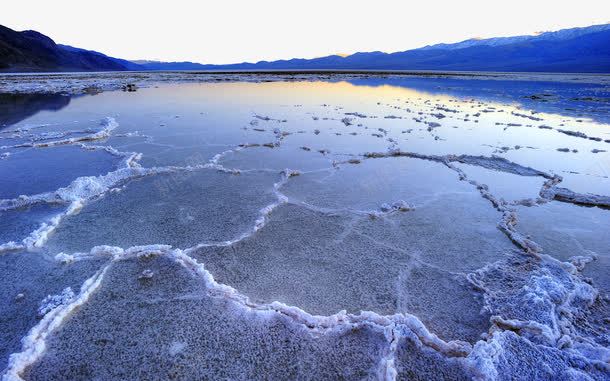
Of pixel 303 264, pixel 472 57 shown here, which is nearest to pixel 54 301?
pixel 303 264

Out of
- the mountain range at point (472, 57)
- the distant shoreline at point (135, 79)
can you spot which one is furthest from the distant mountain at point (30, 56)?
the distant shoreline at point (135, 79)

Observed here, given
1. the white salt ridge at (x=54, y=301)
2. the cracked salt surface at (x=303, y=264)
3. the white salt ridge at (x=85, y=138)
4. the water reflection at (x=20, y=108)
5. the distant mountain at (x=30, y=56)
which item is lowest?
the cracked salt surface at (x=303, y=264)

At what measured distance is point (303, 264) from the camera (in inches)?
130

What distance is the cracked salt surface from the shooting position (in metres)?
2.28

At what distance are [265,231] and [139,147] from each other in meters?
5.34

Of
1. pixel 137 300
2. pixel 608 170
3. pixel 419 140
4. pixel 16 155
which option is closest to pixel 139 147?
pixel 16 155

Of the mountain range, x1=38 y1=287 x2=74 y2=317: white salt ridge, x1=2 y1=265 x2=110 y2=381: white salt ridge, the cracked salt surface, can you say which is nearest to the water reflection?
the cracked salt surface

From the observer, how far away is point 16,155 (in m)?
6.84

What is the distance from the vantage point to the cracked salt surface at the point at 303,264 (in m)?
2.28

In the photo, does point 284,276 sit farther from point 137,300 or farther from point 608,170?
point 608,170

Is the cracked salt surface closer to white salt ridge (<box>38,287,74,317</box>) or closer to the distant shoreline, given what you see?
white salt ridge (<box>38,287,74,317</box>)

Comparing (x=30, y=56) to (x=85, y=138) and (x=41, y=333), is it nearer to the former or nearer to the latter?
(x=85, y=138)

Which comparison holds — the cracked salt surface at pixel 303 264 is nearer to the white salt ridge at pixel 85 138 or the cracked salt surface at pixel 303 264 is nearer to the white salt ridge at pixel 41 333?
the white salt ridge at pixel 41 333

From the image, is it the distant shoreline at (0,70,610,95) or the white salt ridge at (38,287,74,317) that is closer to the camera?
the white salt ridge at (38,287,74,317)
